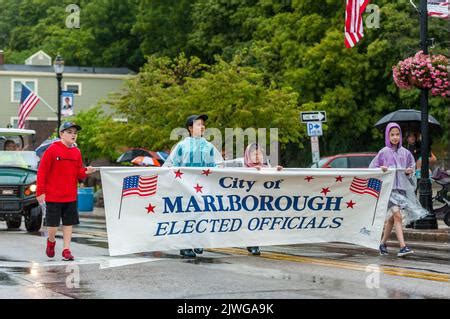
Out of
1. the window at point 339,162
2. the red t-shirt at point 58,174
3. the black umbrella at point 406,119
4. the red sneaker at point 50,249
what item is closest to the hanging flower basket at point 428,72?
the black umbrella at point 406,119

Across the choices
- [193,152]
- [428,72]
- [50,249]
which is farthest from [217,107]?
[50,249]

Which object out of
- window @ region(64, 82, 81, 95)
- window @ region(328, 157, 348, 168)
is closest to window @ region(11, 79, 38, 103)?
window @ region(64, 82, 81, 95)

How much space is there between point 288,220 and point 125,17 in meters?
61.6

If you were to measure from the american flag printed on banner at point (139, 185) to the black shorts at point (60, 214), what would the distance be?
2.71 feet

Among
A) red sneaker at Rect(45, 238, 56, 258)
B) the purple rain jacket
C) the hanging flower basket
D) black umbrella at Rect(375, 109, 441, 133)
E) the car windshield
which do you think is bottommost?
red sneaker at Rect(45, 238, 56, 258)

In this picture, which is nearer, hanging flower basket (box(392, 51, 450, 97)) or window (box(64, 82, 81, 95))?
hanging flower basket (box(392, 51, 450, 97))

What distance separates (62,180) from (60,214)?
48cm

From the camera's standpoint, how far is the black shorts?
42.1 feet

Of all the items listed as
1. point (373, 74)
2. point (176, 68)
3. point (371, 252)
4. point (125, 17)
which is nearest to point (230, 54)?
point (176, 68)

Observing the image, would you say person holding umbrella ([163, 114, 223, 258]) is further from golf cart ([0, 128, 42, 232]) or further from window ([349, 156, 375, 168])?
window ([349, 156, 375, 168])

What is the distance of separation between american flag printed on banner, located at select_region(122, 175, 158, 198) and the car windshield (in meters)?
8.37

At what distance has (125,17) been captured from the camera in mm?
73438

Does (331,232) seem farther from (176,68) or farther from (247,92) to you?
(176,68)

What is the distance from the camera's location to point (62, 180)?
41.9ft
